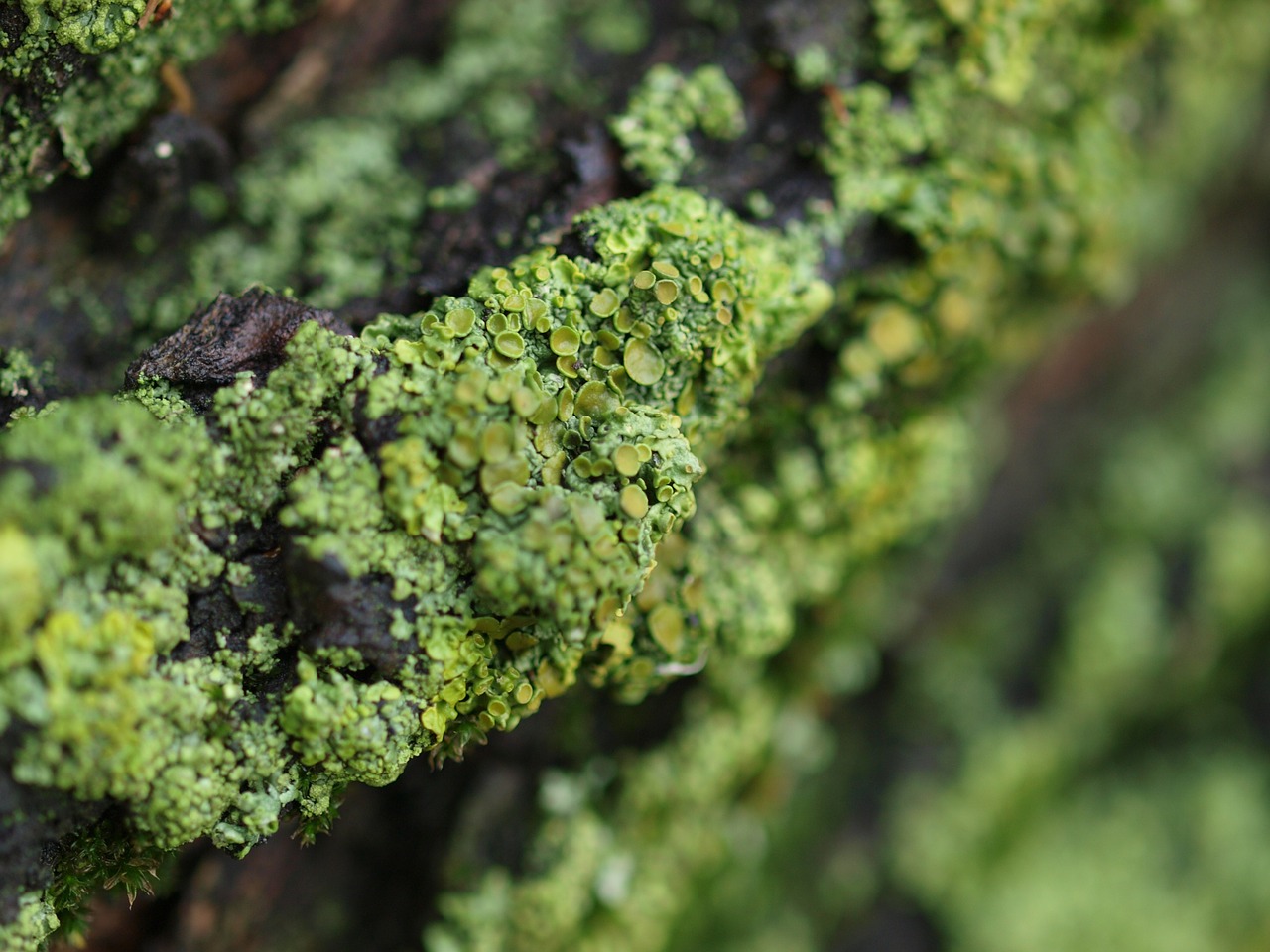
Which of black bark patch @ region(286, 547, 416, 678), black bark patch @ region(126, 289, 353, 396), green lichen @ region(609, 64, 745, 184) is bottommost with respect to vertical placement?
black bark patch @ region(286, 547, 416, 678)

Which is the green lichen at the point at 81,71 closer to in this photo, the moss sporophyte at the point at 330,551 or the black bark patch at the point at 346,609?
the moss sporophyte at the point at 330,551

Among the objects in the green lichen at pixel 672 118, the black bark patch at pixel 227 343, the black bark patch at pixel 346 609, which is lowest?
the black bark patch at pixel 346 609

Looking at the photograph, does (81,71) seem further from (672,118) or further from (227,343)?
(672,118)

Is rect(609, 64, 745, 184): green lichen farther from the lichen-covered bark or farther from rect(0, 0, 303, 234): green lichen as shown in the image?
rect(0, 0, 303, 234): green lichen

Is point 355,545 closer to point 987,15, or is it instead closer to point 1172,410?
point 987,15

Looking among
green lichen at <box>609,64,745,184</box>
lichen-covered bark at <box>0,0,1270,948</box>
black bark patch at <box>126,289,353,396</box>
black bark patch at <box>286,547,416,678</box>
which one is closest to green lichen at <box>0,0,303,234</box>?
lichen-covered bark at <box>0,0,1270,948</box>

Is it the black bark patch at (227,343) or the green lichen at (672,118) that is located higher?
the green lichen at (672,118)

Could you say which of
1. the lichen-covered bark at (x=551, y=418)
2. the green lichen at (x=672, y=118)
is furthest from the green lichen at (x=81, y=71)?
the green lichen at (x=672, y=118)

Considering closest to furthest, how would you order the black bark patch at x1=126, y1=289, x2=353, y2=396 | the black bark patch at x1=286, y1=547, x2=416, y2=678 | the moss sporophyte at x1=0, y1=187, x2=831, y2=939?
the moss sporophyte at x1=0, y1=187, x2=831, y2=939 → the black bark patch at x1=286, y1=547, x2=416, y2=678 → the black bark patch at x1=126, y1=289, x2=353, y2=396

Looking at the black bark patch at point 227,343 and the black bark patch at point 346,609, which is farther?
the black bark patch at point 227,343
